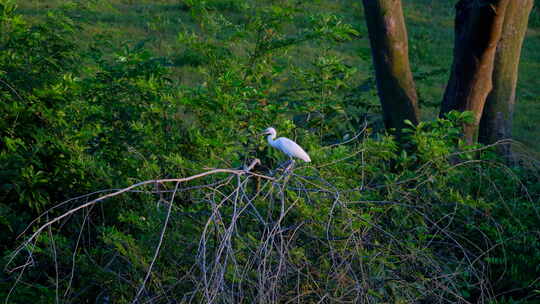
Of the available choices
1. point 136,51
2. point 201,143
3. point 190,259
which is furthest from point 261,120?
point 190,259

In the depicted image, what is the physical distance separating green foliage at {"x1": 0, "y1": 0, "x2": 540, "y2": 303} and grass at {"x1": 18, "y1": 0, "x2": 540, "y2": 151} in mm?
3719

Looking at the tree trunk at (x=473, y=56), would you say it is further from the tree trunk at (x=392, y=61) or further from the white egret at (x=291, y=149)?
the white egret at (x=291, y=149)

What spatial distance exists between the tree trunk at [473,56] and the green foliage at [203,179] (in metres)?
0.81

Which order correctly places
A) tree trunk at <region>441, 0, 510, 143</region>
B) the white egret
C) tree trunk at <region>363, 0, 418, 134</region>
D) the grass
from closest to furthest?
the white egret < tree trunk at <region>441, 0, 510, 143</region> < tree trunk at <region>363, 0, 418, 134</region> < the grass

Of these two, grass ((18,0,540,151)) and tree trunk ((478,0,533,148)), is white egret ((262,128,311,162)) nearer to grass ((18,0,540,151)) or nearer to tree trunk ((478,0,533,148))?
tree trunk ((478,0,533,148))

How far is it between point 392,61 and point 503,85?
46.8 inches

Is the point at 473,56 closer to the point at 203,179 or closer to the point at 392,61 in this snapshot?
the point at 392,61

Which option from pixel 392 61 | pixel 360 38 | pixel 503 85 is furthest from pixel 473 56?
pixel 360 38

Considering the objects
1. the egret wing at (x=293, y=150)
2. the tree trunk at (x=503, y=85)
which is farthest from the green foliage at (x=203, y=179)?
the tree trunk at (x=503, y=85)

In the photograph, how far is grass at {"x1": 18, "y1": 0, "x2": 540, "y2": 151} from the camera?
9336mm

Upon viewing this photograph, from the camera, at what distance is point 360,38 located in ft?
38.6

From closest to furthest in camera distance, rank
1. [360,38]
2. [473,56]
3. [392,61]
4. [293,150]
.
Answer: [293,150], [473,56], [392,61], [360,38]

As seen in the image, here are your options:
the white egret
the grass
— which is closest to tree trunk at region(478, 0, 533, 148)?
the grass

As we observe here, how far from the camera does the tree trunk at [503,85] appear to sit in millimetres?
6051
